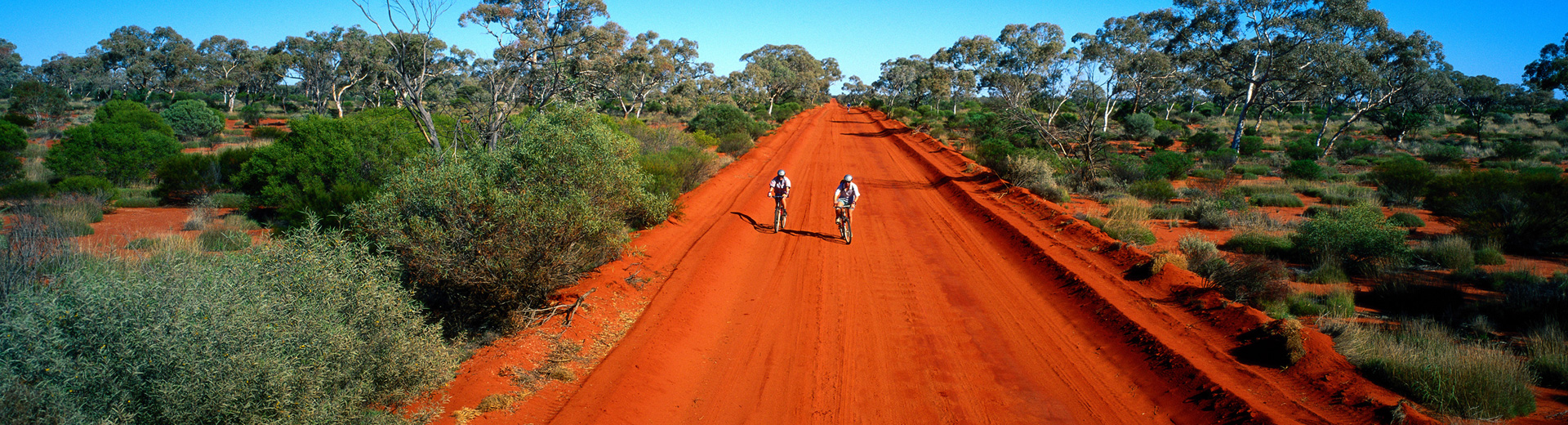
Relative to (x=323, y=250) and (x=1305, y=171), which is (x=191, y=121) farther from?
(x=1305, y=171)

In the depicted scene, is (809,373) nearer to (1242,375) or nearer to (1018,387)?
(1018,387)

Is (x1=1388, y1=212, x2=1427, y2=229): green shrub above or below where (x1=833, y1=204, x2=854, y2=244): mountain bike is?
above

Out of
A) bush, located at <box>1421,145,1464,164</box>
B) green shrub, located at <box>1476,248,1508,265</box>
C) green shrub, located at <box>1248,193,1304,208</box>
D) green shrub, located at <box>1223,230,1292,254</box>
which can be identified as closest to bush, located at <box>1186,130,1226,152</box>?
bush, located at <box>1421,145,1464,164</box>

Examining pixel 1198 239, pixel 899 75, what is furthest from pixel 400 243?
pixel 899 75

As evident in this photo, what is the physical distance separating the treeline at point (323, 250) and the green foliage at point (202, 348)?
0.01 m

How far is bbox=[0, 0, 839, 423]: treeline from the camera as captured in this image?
11.8ft

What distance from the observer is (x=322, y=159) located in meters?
13.2

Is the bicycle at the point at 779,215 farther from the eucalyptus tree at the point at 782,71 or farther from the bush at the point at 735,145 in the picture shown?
the eucalyptus tree at the point at 782,71

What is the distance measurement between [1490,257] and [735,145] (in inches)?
861

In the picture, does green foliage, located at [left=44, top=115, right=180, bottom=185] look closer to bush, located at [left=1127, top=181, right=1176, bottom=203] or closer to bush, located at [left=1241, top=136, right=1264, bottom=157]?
bush, located at [left=1127, top=181, right=1176, bottom=203]

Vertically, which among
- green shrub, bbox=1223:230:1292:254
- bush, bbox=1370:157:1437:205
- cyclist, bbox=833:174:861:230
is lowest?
green shrub, bbox=1223:230:1292:254

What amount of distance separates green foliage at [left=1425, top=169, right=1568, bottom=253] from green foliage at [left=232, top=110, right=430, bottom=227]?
21.2 meters

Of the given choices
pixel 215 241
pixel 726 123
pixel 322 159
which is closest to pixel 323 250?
pixel 215 241

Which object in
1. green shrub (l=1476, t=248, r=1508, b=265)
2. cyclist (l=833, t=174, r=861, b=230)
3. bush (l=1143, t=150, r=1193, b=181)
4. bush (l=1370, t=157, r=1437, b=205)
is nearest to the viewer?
green shrub (l=1476, t=248, r=1508, b=265)
